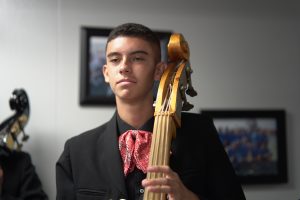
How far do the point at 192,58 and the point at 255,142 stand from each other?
51 cm

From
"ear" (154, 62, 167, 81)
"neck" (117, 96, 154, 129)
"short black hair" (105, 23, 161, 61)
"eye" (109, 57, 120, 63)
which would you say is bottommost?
"neck" (117, 96, 154, 129)

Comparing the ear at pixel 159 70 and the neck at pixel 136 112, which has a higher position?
the ear at pixel 159 70

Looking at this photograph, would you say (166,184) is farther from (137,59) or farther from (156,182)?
(137,59)

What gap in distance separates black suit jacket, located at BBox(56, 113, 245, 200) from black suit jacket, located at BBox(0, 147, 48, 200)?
547 millimetres

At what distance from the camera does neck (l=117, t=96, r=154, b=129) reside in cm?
83

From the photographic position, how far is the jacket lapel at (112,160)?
0.76 meters

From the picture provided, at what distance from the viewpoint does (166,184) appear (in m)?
0.60

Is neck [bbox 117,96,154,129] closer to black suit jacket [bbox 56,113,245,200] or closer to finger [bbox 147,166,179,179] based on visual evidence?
black suit jacket [bbox 56,113,245,200]

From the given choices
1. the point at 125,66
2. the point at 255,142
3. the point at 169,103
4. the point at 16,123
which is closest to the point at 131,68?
the point at 125,66

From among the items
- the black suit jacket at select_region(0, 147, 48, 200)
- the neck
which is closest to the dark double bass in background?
the black suit jacket at select_region(0, 147, 48, 200)

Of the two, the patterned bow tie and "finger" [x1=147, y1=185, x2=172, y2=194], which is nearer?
"finger" [x1=147, y1=185, x2=172, y2=194]

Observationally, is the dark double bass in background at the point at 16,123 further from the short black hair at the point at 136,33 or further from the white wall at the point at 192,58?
the short black hair at the point at 136,33

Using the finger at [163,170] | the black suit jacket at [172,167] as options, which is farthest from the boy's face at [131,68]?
the finger at [163,170]

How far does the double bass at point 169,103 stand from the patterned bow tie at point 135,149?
75mm
